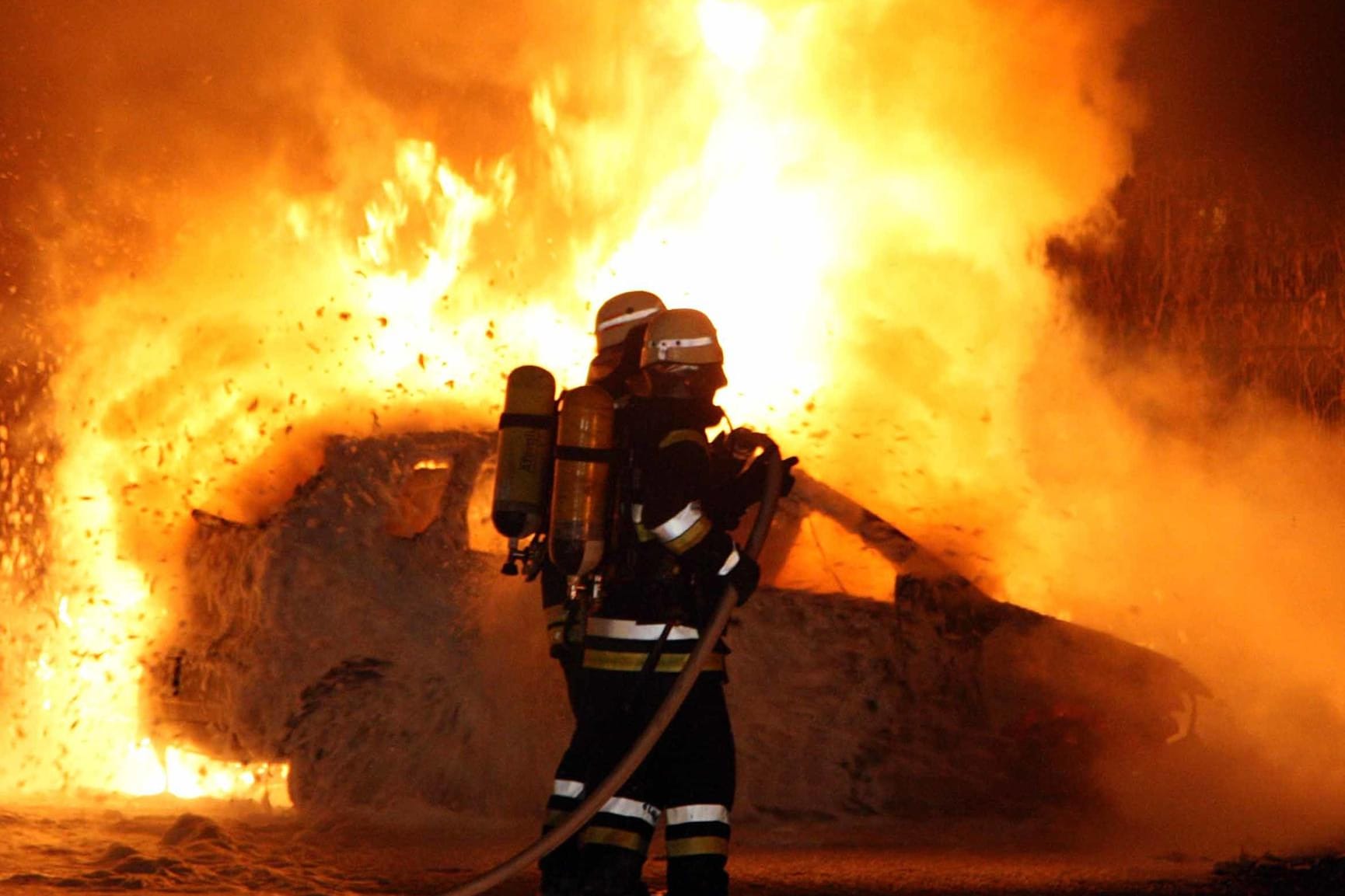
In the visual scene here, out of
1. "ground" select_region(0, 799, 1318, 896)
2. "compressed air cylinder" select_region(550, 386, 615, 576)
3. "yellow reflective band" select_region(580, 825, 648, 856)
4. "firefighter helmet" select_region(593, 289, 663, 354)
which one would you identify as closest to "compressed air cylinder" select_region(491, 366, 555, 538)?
"compressed air cylinder" select_region(550, 386, 615, 576)

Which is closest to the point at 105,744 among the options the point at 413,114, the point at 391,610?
the point at 391,610

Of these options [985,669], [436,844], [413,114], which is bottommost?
[436,844]

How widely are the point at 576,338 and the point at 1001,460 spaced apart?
292 centimetres

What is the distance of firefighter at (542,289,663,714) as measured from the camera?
16.5 ft

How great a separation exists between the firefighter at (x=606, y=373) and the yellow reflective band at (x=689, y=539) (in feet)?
1.70

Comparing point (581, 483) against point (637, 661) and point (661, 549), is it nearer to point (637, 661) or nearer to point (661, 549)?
point (661, 549)

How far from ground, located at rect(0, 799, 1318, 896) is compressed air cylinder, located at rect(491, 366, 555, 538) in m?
2.06

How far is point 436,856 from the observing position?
6992mm

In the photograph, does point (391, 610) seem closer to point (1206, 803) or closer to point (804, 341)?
point (804, 341)

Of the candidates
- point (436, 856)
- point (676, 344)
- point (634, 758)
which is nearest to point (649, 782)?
point (634, 758)

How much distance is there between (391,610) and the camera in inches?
320

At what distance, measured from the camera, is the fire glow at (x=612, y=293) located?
8914 mm

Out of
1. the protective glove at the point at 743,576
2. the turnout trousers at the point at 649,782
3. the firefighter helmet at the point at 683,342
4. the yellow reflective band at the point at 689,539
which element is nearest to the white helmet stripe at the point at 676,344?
the firefighter helmet at the point at 683,342

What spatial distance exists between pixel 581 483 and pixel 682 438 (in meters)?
0.33
